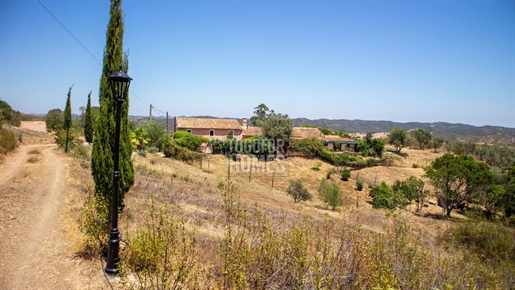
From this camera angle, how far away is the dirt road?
174 inches

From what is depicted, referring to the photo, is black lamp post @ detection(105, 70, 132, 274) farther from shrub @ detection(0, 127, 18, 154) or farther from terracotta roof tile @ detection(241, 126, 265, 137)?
terracotta roof tile @ detection(241, 126, 265, 137)

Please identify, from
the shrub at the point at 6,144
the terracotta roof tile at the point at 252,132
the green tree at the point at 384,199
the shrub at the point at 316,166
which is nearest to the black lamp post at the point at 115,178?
the shrub at the point at 6,144

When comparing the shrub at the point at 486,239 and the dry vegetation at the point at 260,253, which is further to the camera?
the shrub at the point at 486,239

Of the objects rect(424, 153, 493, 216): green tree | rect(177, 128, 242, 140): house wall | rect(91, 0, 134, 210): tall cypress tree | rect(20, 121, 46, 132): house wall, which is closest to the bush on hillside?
rect(424, 153, 493, 216): green tree

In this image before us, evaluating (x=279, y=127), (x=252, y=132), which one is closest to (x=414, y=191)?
(x=279, y=127)

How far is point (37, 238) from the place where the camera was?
19.1ft

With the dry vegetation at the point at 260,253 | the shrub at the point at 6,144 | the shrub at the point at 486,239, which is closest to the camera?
the dry vegetation at the point at 260,253

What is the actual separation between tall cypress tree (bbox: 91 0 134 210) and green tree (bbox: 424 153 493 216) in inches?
724

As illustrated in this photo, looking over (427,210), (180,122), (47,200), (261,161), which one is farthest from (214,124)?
(47,200)

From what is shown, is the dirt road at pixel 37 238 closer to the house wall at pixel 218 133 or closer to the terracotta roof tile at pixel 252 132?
the house wall at pixel 218 133

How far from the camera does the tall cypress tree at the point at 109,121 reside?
5934mm

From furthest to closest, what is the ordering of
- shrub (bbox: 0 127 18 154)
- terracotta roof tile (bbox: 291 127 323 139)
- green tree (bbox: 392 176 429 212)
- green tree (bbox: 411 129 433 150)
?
1. green tree (bbox: 411 129 433 150)
2. terracotta roof tile (bbox: 291 127 323 139)
3. green tree (bbox: 392 176 429 212)
4. shrub (bbox: 0 127 18 154)

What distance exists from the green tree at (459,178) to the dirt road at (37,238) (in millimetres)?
19310

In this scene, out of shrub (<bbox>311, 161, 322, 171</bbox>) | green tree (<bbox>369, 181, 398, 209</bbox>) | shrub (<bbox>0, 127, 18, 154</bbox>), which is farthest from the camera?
shrub (<bbox>311, 161, 322, 171</bbox>)
